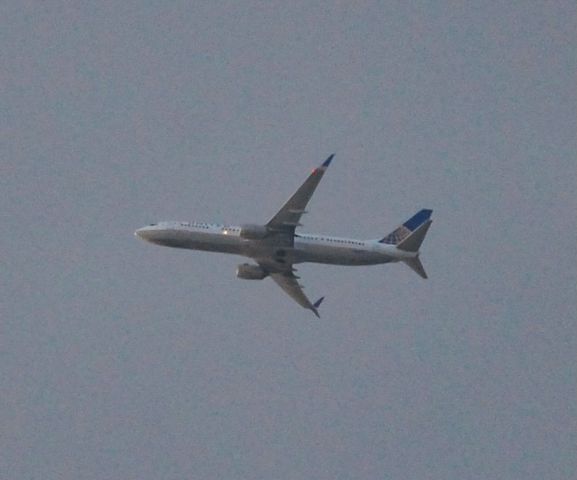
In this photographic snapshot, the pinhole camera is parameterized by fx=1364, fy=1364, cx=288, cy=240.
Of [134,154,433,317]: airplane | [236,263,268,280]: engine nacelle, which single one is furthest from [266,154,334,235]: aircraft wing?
[236,263,268,280]: engine nacelle

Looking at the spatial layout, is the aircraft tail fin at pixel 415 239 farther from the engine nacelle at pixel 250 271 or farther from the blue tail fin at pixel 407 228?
the engine nacelle at pixel 250 271

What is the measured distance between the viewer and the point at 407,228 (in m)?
128

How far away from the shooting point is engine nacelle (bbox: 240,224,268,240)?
121812mm

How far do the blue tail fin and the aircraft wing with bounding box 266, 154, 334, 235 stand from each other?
32.2 feet

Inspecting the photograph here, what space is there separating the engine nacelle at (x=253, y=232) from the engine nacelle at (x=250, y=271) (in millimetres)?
9059

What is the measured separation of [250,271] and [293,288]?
507 centimetres

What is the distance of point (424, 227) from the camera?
12244 centimetres

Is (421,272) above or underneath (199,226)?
underneath

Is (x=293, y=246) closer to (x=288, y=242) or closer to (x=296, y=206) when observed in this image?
(x=288, y=242)

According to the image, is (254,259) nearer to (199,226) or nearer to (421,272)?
(199,226)

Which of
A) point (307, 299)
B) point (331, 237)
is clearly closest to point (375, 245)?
point (331, 237)

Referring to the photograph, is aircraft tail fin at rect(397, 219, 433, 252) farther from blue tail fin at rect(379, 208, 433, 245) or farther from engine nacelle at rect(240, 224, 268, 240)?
engine nacelle at rect(240, 224, 268, 240)

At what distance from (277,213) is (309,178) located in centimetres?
549

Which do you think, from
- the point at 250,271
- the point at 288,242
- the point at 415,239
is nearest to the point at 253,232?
the point at 288,242
